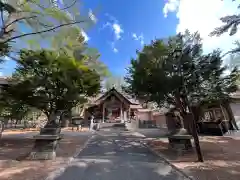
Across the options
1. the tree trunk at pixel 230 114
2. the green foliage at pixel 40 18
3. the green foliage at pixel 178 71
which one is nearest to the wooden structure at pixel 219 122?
the tree trunk at pixel 230 114

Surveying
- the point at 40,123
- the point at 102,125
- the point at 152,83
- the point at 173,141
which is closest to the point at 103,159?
the point at 173,141

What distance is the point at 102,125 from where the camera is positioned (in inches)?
864

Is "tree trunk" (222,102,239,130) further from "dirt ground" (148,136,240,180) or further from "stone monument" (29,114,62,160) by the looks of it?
"stone monument" (29,114,62,160)

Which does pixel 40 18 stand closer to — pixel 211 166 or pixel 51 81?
pixel 51 81

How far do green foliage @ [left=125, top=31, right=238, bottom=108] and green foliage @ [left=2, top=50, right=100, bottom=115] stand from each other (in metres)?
3.39

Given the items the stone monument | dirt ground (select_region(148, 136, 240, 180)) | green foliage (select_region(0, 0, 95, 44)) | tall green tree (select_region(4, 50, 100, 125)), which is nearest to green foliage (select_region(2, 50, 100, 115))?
tall green tree (select_region(4, 50, 100, 125))

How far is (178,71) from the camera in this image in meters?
9.81

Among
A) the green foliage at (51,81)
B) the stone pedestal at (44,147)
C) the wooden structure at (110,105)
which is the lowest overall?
the stone pedestal at (44,147)

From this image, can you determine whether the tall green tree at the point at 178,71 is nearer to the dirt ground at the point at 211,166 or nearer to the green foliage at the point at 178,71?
the green foliage at the point at 178,71

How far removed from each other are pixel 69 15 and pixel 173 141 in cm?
765

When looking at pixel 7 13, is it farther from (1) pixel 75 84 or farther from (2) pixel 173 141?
(2) pixel 173 141

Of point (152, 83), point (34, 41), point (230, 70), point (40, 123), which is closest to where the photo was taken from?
point (34, 41)

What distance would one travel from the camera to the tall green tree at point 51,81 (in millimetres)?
9094

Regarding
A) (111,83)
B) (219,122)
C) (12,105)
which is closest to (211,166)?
(219,122)
